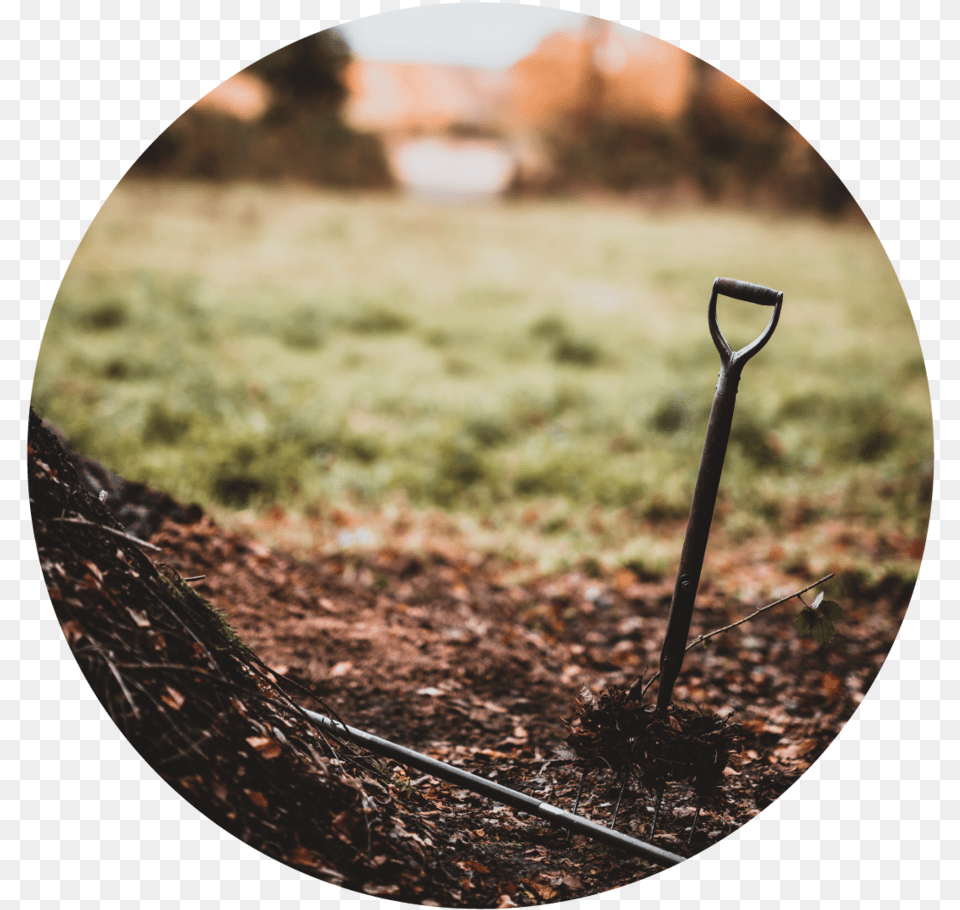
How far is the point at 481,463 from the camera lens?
A: 17.6 ft

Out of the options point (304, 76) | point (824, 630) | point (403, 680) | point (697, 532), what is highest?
point (304, 76)

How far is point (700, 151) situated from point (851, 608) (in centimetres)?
1077

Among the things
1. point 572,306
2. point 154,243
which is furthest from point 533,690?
point 154,243

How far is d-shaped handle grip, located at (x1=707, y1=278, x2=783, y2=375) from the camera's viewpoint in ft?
6.98

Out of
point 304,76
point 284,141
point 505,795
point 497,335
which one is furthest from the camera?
point 284,141

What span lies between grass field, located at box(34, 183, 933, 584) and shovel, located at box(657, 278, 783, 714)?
83.6 inches

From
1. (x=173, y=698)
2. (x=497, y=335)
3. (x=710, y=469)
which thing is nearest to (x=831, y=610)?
(x=710, y=469)

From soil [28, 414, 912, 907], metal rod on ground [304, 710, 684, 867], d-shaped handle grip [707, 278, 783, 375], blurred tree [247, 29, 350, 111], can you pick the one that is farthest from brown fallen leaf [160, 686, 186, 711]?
blurred tree [247, 29, 350, 111]

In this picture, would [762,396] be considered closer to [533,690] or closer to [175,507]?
[533,690]

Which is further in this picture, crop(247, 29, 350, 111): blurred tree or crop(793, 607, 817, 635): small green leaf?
crop(247, 29, 350, 111): blurred tree

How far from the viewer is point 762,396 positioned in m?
6.57

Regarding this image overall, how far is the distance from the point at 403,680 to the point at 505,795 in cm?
90

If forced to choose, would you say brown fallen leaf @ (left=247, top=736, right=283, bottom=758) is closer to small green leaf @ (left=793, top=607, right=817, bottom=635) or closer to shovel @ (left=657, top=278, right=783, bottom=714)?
shovel @ (left=657, top=278, right=783, bottom=714)

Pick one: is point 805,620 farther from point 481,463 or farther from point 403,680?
point 481,463
